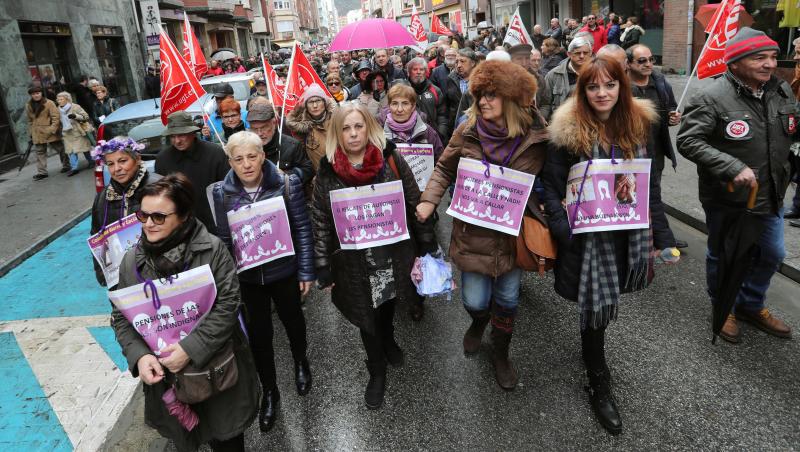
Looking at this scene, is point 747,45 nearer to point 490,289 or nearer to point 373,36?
point 490,289

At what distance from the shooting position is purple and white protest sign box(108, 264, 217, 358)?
2.34m

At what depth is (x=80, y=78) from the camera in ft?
53.8

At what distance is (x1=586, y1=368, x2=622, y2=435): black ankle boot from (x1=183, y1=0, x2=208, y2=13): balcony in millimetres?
36717

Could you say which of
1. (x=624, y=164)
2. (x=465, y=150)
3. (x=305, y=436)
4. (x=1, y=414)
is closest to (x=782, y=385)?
(x=624, y=164)

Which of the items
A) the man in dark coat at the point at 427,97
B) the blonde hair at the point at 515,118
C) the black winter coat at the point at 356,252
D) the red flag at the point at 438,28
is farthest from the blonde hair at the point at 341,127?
the red flag at the point at 438,28

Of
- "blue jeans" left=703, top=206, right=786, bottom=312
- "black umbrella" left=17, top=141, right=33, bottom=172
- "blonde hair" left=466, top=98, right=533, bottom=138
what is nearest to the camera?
"blonde hair" left=466, top=98, right=533, bottom=138

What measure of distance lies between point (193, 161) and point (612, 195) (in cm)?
306

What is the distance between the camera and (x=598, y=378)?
3.06 meters

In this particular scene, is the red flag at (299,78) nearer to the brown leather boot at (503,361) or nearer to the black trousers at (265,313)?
the black trousers at (265,313)

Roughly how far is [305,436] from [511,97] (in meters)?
2.37

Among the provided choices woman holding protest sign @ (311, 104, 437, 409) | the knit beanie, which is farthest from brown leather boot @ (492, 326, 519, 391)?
the knit beanie

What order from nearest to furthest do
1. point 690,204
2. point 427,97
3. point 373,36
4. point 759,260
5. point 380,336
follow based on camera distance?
point 380,336, point 759,260, point 690,204, point 427,97, point 373,36

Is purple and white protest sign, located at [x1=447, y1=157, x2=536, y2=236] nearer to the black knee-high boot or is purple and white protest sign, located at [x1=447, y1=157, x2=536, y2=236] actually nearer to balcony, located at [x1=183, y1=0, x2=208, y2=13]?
the black knee-high boot

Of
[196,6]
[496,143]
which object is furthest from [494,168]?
[196,6]
